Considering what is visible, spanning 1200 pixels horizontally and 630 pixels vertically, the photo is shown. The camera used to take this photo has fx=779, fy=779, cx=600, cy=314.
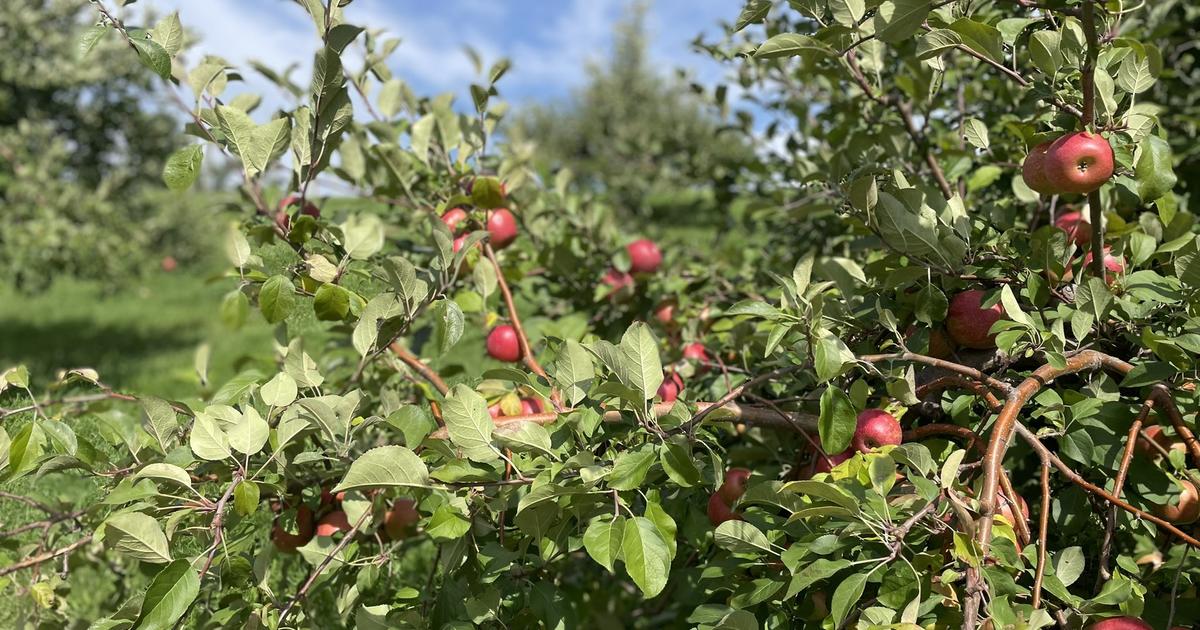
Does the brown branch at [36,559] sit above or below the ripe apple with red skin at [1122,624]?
below

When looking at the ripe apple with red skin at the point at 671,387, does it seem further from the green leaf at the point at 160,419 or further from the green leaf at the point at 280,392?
the green leaf at the point at 160,419

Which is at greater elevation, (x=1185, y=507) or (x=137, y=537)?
(x=137, y=537)

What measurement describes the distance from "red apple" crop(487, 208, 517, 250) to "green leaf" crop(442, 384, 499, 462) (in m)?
0.95

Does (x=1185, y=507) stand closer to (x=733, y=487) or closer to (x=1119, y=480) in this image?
(x=1119, y=480)

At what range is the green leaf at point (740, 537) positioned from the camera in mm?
918

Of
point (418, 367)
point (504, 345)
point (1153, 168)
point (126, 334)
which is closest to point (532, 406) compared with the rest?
point (418, 367)

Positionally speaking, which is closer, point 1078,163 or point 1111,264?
point 1078,163

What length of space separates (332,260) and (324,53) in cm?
36

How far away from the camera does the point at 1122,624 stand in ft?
2.68

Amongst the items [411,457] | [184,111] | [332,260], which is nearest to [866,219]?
[411,457]

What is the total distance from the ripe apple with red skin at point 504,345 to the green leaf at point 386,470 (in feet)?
2.73

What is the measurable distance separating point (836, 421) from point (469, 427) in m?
0.44

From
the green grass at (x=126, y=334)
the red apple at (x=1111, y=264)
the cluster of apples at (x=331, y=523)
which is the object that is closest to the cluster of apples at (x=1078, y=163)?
the red apple at (x=1111, y=264)

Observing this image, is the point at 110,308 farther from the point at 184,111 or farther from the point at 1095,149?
the point at 1095,149
